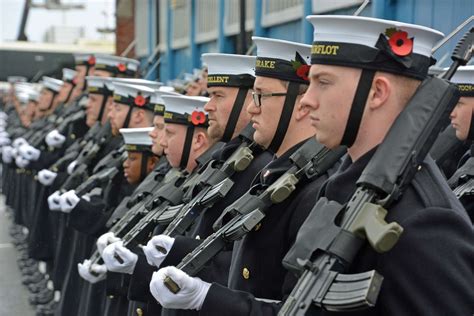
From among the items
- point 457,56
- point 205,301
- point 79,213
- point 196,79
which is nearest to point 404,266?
point 457,56

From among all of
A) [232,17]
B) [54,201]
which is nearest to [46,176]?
[54,201]

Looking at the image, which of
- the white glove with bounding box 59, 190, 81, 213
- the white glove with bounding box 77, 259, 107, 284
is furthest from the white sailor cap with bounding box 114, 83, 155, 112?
the white glove with bounding box 77, 259, 107, 284

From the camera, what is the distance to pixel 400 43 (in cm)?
235

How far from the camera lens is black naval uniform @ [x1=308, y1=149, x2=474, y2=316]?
7.03ft

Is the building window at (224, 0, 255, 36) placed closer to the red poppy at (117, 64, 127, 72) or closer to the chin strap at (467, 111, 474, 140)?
the red poppy at (117, 64, 127, 72)

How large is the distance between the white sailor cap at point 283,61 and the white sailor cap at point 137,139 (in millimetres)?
2333

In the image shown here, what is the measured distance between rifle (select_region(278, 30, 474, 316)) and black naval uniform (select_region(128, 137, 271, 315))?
137 cm

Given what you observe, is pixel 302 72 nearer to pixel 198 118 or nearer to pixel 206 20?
pixel 198 118

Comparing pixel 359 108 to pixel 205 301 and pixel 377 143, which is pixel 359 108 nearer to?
pixel 377 143

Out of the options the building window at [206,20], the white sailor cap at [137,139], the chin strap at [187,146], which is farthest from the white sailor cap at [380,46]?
the building window at [206,20]

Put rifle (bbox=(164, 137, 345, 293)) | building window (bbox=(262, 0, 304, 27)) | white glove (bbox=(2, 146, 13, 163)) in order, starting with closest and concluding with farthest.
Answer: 1. rifle (bbox=(164, 137, 345, 293))
2. building window (bbox=(262, 0, 304, 27))
3. white glove (bbox=(2, 146, 13, 163))

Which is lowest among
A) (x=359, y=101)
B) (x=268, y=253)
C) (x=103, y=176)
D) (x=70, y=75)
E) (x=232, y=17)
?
(x=70, y=75)

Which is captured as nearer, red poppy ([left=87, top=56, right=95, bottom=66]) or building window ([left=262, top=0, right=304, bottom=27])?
building window ([left=262, top=0, right=304, bottom=27])

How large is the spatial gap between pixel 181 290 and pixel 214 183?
3.40ft
